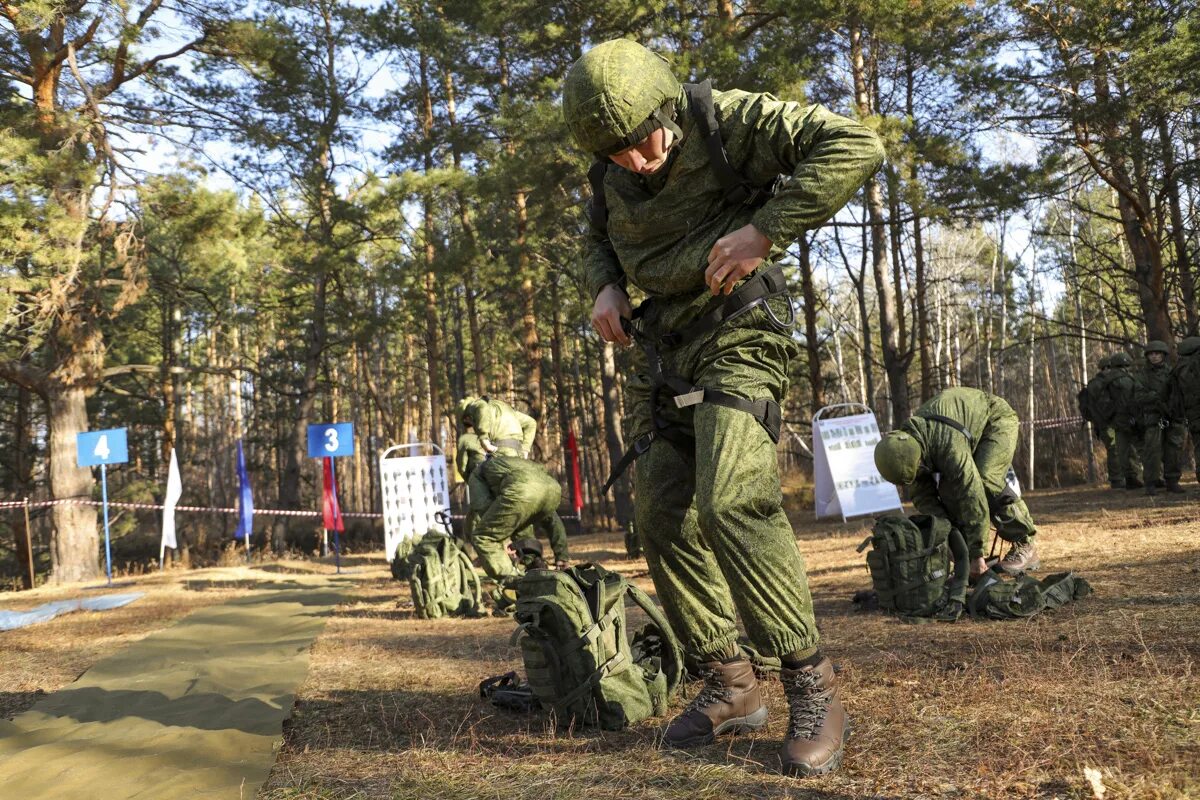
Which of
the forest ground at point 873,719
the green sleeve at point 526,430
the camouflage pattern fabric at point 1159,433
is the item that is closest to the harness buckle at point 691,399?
the forest ground at point 873,719

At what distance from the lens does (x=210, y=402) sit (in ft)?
141

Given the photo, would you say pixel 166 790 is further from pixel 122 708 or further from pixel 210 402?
pixel 210 402

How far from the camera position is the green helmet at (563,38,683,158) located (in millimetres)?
2561

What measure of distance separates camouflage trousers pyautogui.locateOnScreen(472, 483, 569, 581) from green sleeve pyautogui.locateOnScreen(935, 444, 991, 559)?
10.6 ft

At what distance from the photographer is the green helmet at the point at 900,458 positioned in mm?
5945

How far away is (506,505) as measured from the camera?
24.8 ft

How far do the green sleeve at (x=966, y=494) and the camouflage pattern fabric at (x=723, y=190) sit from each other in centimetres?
378

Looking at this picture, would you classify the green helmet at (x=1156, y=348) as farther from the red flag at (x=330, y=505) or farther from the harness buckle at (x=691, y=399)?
the harness buckle at (x=691, y=399)

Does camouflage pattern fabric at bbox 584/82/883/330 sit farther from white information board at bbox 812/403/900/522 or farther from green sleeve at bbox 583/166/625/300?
white information board at bbox 812/403/900/522

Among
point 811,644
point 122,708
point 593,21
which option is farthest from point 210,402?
point 811,644

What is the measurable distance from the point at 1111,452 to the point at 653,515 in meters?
14.5

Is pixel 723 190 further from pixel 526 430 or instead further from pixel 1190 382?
pixel 1190 382

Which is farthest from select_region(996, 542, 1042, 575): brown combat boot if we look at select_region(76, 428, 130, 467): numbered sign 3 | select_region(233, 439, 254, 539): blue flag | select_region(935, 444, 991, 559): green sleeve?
select_region(233, 439, 254, 539): blue flag

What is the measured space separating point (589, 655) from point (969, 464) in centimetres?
372
